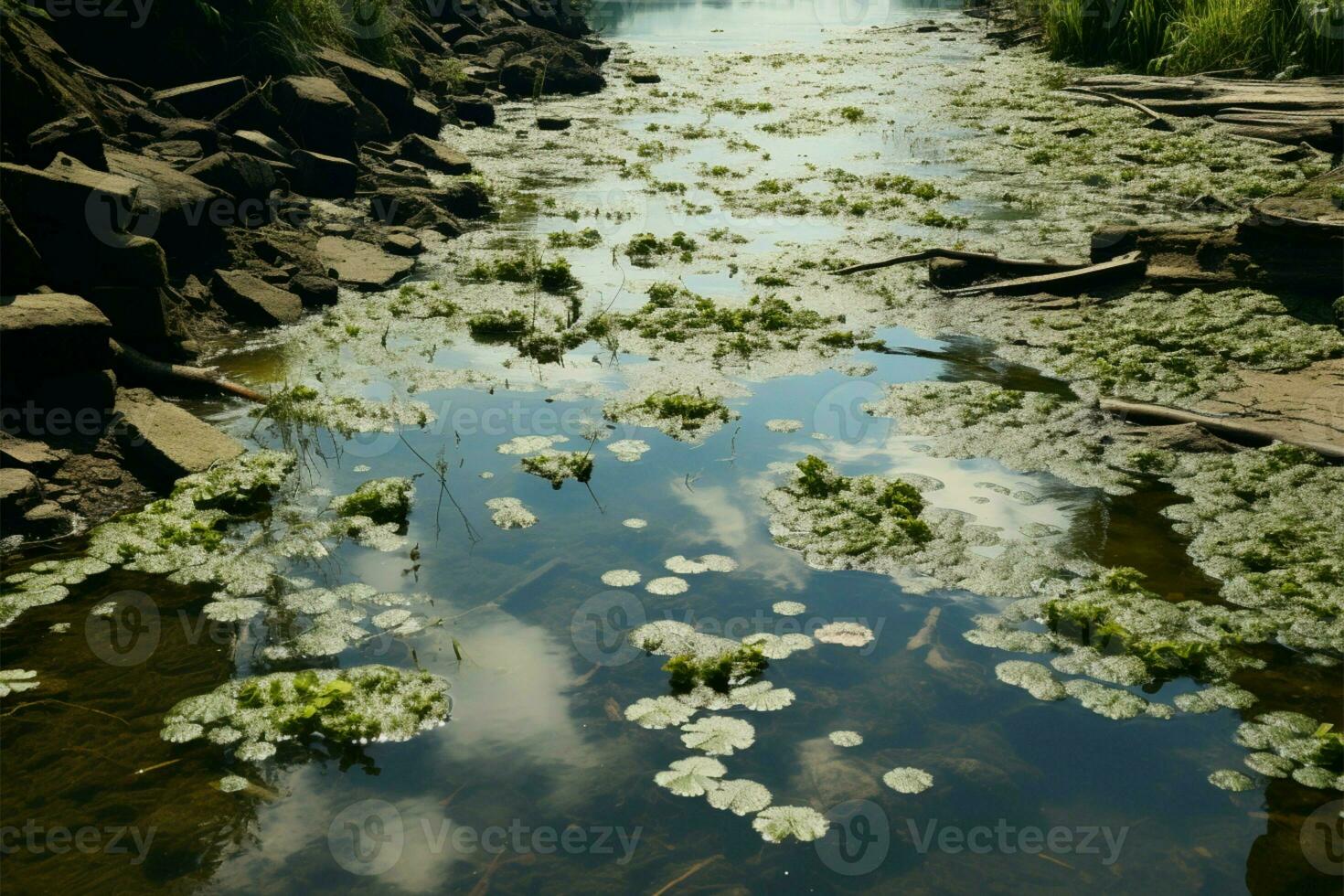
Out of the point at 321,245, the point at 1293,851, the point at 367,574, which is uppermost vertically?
the point at 321,245

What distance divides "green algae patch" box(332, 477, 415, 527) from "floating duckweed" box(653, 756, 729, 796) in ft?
6.97

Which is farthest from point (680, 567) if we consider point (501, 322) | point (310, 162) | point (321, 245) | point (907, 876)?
point (310, 162)

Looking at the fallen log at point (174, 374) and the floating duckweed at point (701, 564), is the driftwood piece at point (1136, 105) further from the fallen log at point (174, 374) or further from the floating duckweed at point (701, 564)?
the fallen log at point (174, 374)

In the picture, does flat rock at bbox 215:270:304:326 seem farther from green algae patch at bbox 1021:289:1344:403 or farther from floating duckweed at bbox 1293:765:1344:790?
floating duckweed at bbox 1293:765:1344:790

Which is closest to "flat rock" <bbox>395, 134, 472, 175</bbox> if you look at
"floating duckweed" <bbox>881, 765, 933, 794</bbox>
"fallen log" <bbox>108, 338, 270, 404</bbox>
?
"fallen log" <bbox>108, 338, 270, 404</bbox>

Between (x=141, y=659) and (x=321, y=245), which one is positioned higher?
(x=321, y=245)

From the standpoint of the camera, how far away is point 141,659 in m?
4.05

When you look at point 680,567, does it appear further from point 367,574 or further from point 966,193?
point 966,193

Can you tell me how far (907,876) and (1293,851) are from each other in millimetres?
1127

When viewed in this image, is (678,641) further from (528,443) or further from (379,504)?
(528,443)

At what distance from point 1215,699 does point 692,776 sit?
184 centimetres

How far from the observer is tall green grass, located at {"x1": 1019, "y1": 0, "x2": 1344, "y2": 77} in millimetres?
12539

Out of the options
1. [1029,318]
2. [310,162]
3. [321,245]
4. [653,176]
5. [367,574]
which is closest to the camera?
[367,574]

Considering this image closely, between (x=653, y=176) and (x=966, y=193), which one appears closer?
(x=966, y=193)
